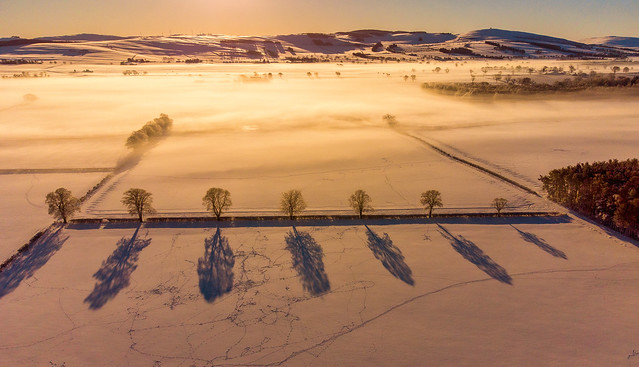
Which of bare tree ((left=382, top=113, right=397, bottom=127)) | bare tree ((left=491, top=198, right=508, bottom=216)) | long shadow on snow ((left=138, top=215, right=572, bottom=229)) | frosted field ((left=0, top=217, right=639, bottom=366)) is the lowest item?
frosted field ((left=0, top=217, right=639, bottom=366))

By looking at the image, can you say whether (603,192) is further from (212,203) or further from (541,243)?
(212,203)

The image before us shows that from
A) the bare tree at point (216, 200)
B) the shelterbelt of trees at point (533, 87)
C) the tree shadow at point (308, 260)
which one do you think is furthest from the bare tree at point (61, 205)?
the shelterbelt of trees at point (533, 87)

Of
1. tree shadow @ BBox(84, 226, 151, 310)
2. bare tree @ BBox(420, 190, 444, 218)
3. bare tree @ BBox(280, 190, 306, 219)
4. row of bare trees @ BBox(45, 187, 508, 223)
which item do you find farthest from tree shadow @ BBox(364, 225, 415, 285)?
tree shadow @ BBox(84, 226, 151, 310)

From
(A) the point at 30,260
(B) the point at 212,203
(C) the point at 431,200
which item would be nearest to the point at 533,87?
(C) the point at 431,200

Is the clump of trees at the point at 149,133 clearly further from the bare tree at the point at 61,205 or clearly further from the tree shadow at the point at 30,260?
the tree shadow at the point at 30,260

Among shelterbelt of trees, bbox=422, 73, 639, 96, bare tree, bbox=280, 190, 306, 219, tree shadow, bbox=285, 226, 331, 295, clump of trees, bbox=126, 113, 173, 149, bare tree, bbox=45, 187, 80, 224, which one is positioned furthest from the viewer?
shelterbelt of trees, bbox=422, 73, 639, 96

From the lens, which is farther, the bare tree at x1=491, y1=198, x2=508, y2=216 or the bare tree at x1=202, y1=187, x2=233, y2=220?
the bare tree at x1=491, y1=198, x2=508, y2=216

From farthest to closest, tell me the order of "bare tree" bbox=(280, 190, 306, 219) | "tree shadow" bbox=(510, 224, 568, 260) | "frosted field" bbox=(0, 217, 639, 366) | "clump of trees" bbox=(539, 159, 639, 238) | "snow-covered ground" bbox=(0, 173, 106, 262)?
"bare tree" bbox=(280, 190, 306, 219), "snow-covered ground" bbox=(0, 173, 106, 262), "clump of trees" bbox=(539, 159, 639, 238), "tree shadow" bbox=(510, 224, 568, 260), "frosted field" bbox=(0, 217, 639, 366)

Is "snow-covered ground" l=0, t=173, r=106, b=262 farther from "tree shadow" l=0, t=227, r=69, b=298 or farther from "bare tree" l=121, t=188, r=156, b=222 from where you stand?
"bare tree" l=121, t=188, r=156, b=222
